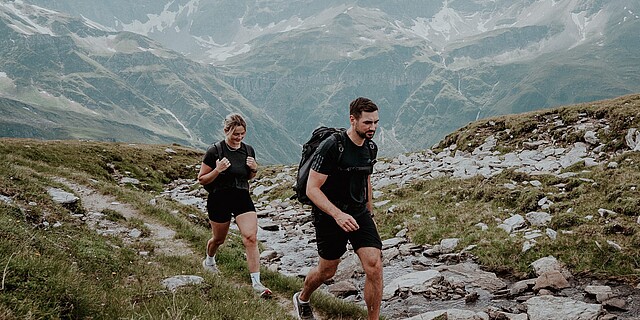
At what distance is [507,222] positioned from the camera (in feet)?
45.0

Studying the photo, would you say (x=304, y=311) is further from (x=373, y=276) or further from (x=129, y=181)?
(x=129, y=181)

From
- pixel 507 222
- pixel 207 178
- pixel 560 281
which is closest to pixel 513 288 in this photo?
pixel 560 281

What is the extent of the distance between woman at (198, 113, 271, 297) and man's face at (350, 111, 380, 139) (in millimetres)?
3265

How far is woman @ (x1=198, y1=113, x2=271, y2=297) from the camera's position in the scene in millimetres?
9641

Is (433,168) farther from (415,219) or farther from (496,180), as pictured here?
(415,219)

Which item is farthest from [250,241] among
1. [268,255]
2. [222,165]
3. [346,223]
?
[268,255]

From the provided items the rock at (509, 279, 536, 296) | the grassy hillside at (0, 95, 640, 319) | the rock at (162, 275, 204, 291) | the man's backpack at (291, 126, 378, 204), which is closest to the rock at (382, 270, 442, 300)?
the rock at (509, 279, 536, 296)

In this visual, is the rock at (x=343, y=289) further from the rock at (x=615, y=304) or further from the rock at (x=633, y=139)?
the rock at (x=633, y=139)

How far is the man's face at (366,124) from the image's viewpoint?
709 cm

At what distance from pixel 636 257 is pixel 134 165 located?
3959 cm

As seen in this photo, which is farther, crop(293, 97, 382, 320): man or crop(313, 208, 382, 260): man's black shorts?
crop(313, 208, 382, 260): man's black shorts

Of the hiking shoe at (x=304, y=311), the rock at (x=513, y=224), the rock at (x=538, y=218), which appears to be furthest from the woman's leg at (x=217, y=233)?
the rock at (x=538, y=218)

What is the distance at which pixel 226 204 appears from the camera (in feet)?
32.7

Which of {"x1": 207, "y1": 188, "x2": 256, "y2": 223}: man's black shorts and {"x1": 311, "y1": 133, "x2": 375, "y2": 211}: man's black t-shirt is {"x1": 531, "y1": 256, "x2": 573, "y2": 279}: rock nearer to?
{"x1": 311, "y1": 133, "x2": 375, "y2": 211}: man's black t-shirt
